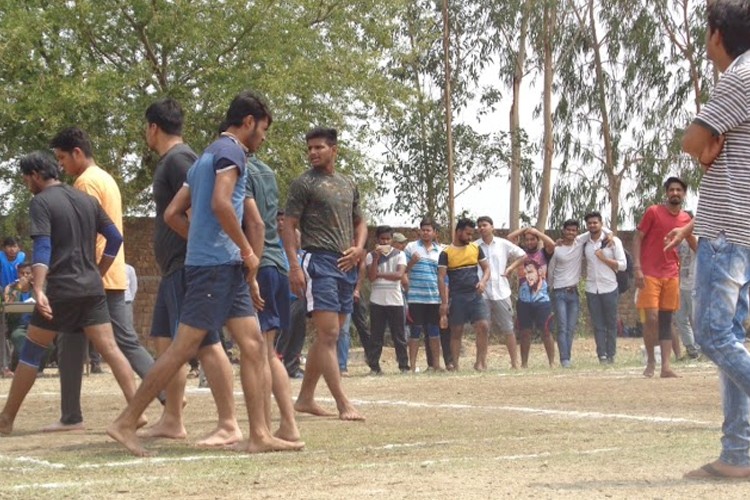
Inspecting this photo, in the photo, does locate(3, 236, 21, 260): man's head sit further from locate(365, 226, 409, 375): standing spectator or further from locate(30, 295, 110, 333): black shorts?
locate(30, 295, 110, 333): black shorts

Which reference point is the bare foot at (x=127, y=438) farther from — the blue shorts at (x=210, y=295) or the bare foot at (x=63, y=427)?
the bare foot at (x=63, y=427)

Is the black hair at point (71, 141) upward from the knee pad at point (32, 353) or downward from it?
upward

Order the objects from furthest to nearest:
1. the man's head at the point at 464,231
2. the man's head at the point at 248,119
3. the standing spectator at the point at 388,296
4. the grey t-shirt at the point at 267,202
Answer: the standing spectator at the point at 388,296 < the man's head at the point at 464,231 < the grey t-shirt at the point at 267,202 < the man's head at the point at 248,119

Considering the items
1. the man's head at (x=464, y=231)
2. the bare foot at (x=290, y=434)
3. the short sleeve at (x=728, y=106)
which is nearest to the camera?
the short sleeve at (x=728, y=106)

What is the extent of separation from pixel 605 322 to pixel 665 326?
3.53 m

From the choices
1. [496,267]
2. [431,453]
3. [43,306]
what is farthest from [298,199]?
[496,267]

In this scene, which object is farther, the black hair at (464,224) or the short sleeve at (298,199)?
the black hair at (464,224)

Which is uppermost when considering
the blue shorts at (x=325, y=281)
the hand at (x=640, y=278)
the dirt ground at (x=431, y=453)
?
the hand at (x=640, y=278)

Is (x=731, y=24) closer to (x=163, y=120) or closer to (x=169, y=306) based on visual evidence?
(x=163, y=120)

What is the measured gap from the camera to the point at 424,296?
723 inches

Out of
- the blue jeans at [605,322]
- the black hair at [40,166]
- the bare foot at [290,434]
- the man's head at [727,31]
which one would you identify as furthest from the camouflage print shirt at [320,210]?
the blue jeans at [605,322]

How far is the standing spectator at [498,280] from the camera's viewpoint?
18453mm

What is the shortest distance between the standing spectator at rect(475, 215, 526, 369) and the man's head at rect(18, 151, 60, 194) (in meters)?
9.44

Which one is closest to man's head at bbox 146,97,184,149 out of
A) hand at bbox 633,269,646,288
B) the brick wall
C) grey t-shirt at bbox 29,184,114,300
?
grey t-shirt at bbox 29,184,114,300
